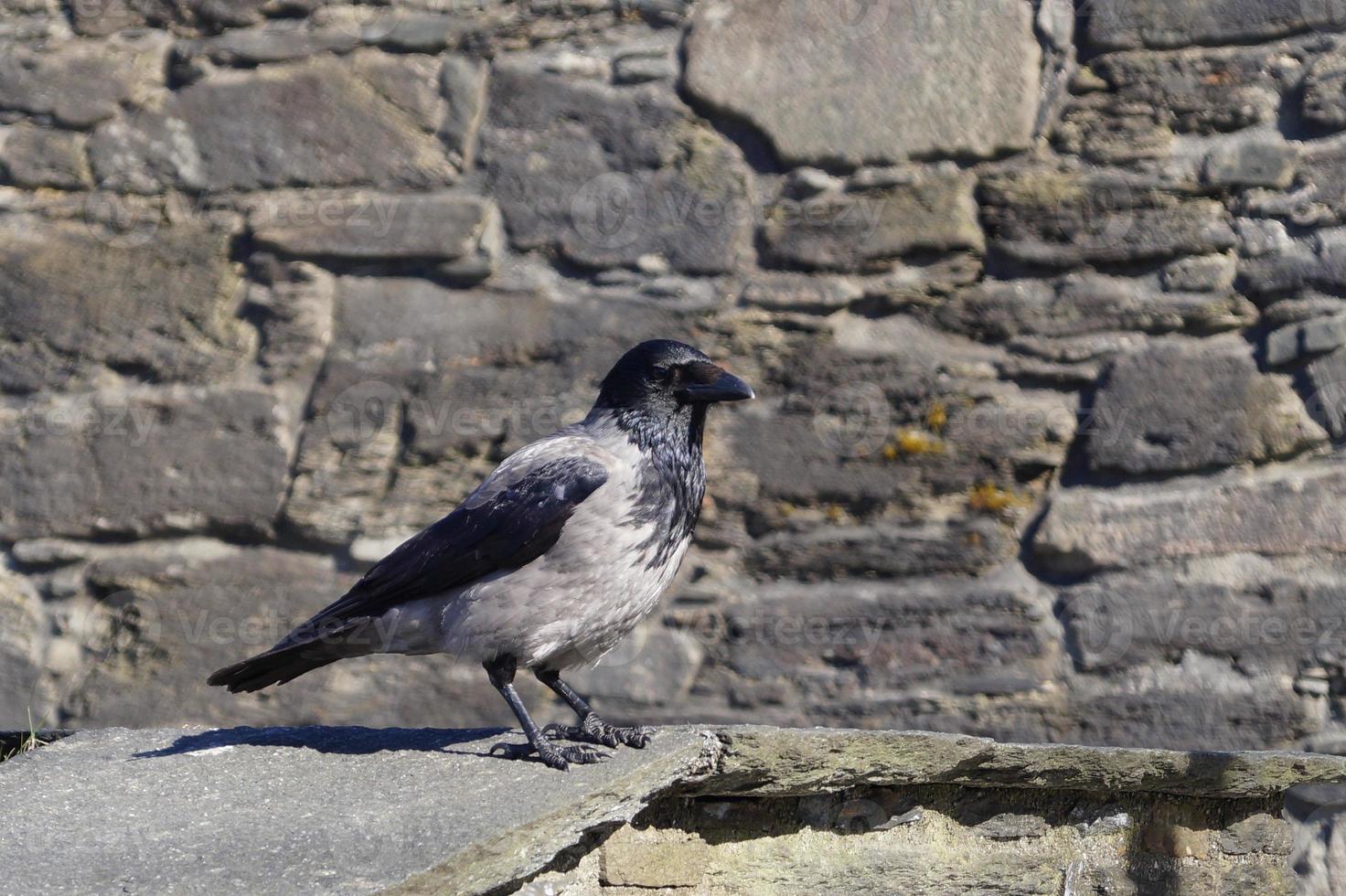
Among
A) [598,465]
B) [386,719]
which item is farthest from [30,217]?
[598,465]

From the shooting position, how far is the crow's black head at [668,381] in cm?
275

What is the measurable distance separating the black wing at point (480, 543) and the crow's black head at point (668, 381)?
0.22 m

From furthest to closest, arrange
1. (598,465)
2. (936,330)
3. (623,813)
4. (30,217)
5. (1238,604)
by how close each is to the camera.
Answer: (30,217)
(936,330)
(1238,604)
(598,465)
(623,813)

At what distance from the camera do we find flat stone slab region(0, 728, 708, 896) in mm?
1705

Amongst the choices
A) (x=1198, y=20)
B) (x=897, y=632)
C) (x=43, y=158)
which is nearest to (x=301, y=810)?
(x=897, y=632)

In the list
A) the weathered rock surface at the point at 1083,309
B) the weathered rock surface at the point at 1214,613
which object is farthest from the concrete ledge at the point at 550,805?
the weathered rock surface at the point at 1083,309

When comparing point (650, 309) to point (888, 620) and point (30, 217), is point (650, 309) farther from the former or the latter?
point (30, 217)

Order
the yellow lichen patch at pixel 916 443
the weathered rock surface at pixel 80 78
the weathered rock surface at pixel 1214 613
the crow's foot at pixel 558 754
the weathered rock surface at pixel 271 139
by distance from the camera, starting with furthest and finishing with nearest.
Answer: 1. the weathered rock surface at pixel 80 78
2. the weathered rock surface at pixel 271 139
3. the yellow lichen patch at pixel 916 443
4. the weathered rock surface at pixel 1214 613
5. the crow's foot at pixel 558 754

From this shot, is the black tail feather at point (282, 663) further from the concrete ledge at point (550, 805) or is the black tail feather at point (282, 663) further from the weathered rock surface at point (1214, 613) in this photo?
the weathered rock surface at point (1214, 613)

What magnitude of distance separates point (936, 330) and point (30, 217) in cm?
273

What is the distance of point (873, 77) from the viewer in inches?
150

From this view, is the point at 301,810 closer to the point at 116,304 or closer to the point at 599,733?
the point at 599,733

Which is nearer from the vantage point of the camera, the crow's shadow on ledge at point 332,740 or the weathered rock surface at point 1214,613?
the crow's shadow on ledge at point 332,740

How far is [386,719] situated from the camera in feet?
12.3
